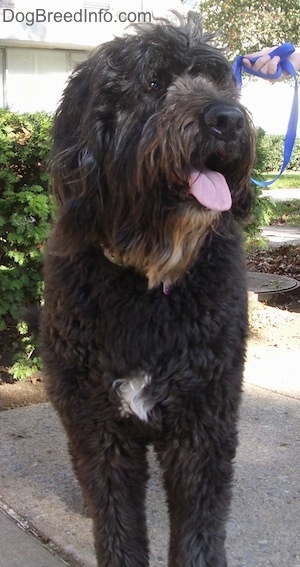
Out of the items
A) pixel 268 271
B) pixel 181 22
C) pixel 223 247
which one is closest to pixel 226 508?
pixel 223 247

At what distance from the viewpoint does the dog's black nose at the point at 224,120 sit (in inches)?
86.7

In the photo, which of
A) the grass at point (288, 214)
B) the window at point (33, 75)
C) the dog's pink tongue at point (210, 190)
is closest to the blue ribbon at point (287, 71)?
the dog's pink tongue at point (210, 190)

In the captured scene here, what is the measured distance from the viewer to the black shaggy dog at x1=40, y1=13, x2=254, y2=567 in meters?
2.36

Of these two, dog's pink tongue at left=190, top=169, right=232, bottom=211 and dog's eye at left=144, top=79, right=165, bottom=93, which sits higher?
dog's eye at left=144, top=79, right=165, bottom=93

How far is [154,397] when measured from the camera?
101 inches

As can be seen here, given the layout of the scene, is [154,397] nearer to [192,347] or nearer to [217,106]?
[192,347]

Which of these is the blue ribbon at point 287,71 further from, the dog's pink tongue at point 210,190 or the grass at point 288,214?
the grass at point 288,214

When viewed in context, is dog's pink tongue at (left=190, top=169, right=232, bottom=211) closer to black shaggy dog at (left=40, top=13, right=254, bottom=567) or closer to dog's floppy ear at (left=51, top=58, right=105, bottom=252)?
black shaggy dog at (left=40, top=13, right=254, bottom=567)

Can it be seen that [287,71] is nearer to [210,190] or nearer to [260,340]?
[210,190]

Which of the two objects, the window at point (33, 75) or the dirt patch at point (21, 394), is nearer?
the dirt patch at point (21, 394)

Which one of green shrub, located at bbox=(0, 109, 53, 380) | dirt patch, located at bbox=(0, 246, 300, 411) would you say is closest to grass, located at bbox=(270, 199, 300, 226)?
dirt patch, located at bbox=(0, 246, 300, 411)

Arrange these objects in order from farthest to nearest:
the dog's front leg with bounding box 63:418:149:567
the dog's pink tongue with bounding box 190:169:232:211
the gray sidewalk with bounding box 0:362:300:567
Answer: the gray sidewalk with bounding box 0:362:300:567, the dog's front leg with bounding box 63:418:149:567, the dog's pink tongue with bounding box 190:169:232:211

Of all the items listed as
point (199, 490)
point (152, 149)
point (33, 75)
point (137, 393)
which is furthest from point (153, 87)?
point (33, 75)

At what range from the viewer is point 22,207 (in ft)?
15.4
